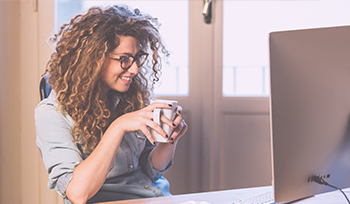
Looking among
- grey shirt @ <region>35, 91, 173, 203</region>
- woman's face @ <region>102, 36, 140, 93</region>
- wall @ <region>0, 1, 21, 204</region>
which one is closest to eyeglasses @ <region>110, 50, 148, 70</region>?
woman's face @ <region>102, 36, 140, 93</region>

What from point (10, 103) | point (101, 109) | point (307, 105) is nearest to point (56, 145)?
point (101, 109)

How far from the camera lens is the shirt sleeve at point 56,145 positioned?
79 centimetres

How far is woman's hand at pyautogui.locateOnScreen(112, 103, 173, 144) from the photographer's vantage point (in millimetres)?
728

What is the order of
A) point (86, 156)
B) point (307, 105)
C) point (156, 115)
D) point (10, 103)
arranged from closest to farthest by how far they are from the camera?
1. point (307, 105)
2. point (156, 115)
3. point (86, 156)
4. point (10, 103)

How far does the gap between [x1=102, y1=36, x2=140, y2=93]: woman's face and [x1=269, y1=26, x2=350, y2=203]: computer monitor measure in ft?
2.08

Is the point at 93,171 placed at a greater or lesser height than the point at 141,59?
lesser

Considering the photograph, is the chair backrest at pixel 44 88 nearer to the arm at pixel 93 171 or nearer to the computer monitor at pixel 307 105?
the arm at pixel 93 171

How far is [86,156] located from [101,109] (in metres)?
0.18

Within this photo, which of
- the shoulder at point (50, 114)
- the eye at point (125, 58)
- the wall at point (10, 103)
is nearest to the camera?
the shoulder at point (50, 114)

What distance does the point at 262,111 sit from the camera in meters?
1.90

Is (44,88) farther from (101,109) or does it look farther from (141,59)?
(141,59)

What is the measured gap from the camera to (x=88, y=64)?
0.97 m

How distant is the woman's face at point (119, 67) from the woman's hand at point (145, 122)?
0.28 m

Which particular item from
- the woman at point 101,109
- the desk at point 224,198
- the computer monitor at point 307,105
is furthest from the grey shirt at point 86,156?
the computer monitor at point 307,105
